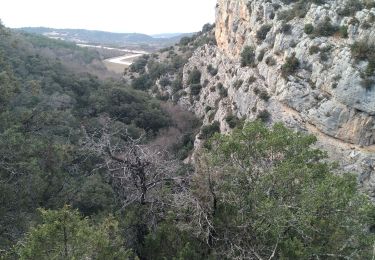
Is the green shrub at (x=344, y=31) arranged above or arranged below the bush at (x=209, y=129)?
above

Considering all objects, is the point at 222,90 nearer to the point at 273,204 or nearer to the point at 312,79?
the point at 312,79

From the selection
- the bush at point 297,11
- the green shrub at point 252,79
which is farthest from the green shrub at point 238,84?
the bush at point 297,11

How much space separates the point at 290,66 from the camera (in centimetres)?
3170

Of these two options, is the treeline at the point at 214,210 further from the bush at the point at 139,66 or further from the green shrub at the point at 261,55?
the bush at the point at 139,66

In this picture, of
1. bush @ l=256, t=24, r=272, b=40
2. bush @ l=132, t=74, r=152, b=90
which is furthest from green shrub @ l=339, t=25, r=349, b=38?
bush @ l=132, t=74, r=152, b=90

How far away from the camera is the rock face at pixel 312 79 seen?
26.8 meters

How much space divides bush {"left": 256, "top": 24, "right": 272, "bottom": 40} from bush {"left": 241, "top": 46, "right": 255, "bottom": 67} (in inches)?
57.7

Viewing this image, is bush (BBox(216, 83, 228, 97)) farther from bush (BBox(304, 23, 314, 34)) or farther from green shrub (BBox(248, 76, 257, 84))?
bush (BBox(304, 23, 314, 34))

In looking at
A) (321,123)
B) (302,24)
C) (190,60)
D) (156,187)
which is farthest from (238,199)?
(190,60)

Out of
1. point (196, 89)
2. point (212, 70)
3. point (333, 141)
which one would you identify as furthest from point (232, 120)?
point (196, 89)

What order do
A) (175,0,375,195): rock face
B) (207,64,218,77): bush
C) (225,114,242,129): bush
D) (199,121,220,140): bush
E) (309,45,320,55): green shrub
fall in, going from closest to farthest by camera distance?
(175,0,375,195): rock face < (309,45,320,55): green shrub < (225,114,242,129): bush < (199,121,220,140): bush < (207,64,218,77): bush

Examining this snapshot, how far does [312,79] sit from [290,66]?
2213mm

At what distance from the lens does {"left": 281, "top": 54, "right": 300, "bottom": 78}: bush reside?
31.6m

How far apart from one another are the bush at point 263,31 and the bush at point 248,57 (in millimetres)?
1465
